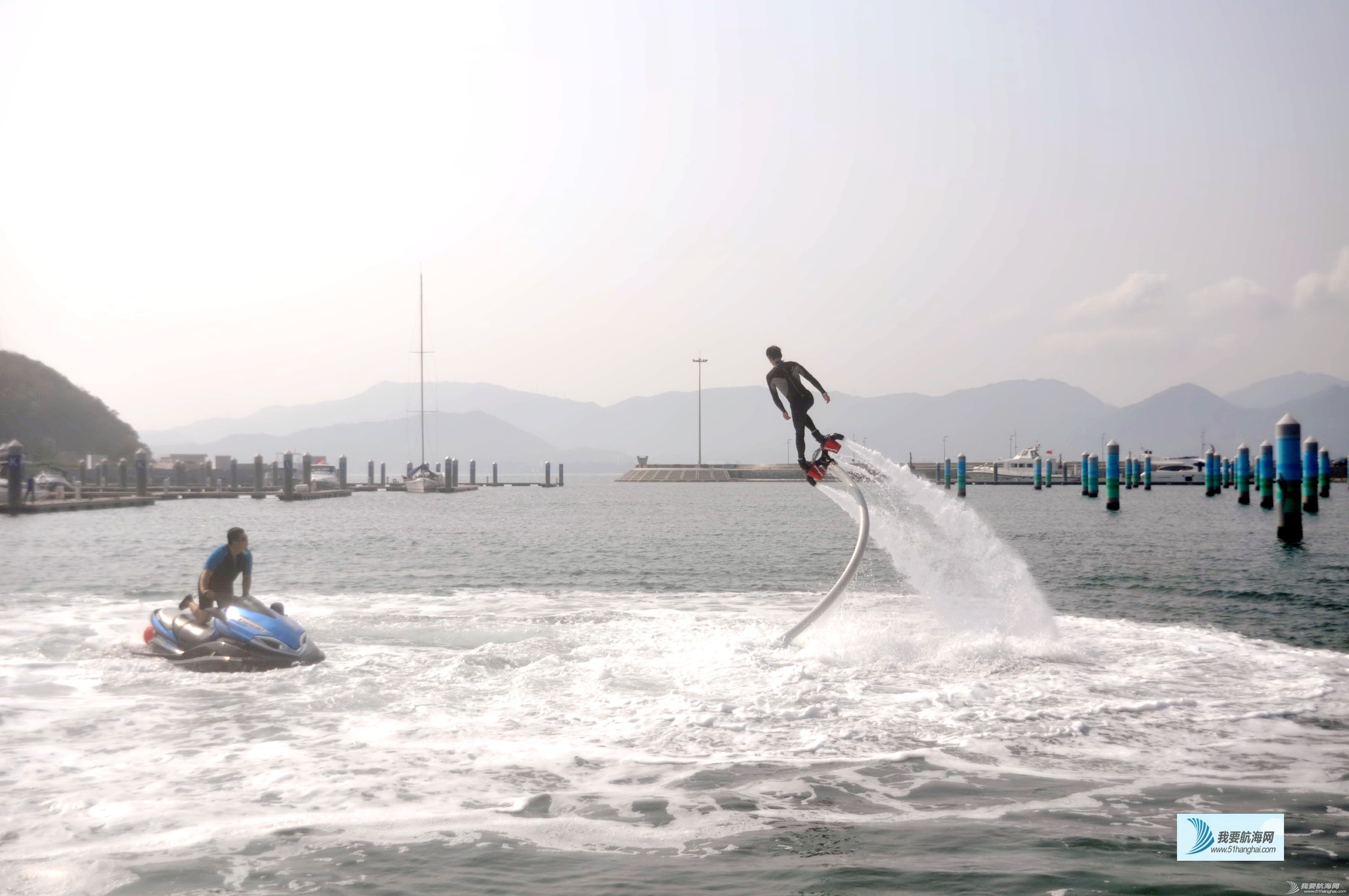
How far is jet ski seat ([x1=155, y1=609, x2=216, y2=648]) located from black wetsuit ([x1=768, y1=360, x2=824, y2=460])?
29.0 feet

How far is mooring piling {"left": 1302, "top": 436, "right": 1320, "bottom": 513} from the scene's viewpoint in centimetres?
4844

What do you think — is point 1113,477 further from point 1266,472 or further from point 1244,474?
point 1266,472

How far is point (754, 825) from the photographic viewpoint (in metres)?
8.14

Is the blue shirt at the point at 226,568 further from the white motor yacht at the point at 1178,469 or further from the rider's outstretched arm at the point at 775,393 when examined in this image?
the white motor yacht at the point at 1178,469

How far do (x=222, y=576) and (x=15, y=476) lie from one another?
47.3 meters

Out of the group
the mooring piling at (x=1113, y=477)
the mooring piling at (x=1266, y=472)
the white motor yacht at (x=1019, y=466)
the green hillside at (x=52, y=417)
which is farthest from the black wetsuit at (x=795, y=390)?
the white motor yacht at (x=1019, y=466)

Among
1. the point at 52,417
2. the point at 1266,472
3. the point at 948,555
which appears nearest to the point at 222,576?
the point at 948,555

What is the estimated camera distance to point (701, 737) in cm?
1093

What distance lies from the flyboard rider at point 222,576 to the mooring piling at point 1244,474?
70.1 meters

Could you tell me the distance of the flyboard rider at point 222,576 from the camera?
14602mm

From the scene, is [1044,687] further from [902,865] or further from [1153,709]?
[902,865]

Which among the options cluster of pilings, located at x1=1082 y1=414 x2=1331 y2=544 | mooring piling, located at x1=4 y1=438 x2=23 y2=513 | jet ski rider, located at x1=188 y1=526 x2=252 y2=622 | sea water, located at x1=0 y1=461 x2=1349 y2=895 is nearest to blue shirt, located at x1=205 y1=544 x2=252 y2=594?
jet ski rider, located at x1=188 y1=526 x2=252 y2=622

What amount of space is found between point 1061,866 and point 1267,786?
3142 millimetres

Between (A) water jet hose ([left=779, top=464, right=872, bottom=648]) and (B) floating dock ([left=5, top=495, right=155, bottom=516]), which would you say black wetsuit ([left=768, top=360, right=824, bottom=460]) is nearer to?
(A) water jet hose ([left=779, top=464, right=872, bottom=648])
